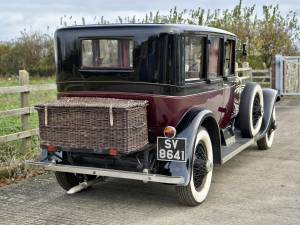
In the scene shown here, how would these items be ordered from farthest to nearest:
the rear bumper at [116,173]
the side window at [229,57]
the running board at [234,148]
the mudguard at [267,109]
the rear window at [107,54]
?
the mudguard at [267,109] → the side window at [229,57] → the running board at [234,148] → the rear window at [107,54] → the rear bumper at [116,173]

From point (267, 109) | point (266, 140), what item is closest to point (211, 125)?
point (267, 109)

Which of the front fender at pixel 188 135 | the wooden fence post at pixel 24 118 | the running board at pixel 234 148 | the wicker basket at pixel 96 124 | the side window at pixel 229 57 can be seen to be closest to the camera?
the wicker basket at pixel 96 124

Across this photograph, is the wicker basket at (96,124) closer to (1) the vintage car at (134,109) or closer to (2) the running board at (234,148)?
(1) the vintage car at (134,109)

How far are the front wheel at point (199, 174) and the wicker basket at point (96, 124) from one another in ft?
2.29

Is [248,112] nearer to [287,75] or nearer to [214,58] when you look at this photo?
[214,58]

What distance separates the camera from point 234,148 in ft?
21.0

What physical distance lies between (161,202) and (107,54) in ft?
5.93

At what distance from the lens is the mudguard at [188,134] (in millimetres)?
4898

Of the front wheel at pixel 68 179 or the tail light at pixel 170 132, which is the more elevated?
the tail light at pixel 170 132

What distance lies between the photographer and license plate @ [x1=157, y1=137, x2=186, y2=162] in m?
4.86

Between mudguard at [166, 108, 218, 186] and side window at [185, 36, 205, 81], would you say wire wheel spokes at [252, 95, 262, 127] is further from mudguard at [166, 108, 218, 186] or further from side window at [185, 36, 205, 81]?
mudguard at [166, 108, 218, 186]

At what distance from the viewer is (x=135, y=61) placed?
5.14 meters

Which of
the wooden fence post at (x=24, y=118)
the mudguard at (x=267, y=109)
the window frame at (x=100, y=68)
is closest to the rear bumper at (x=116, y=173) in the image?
the window frame at (x=100, y=68)

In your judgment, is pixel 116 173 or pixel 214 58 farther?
pixel 214 58
